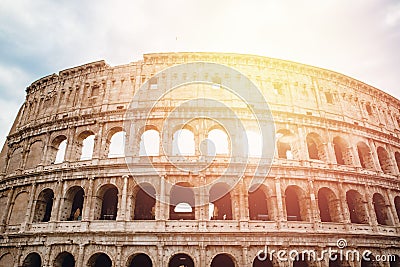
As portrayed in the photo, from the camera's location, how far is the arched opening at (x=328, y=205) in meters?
17.2

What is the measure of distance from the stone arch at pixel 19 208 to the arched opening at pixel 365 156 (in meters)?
25.2

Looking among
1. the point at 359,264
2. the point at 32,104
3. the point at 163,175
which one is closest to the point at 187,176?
the point at 163,175

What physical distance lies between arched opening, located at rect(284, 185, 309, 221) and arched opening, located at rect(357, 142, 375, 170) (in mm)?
6546

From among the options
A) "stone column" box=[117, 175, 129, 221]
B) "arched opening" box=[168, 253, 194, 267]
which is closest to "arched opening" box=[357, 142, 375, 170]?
"arched opening" box=[168, 253, 194, 267]

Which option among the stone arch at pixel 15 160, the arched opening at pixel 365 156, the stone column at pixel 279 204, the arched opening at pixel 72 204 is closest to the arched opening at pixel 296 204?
the stone column at pixel 279 204

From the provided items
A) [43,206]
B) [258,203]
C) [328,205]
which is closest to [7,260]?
[43,206]

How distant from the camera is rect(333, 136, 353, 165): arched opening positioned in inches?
767

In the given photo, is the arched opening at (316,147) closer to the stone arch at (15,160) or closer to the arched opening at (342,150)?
the arched opening at (342,150)

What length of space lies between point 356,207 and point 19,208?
23736 mm

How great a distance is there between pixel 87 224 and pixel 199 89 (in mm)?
11508

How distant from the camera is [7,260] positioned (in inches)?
664

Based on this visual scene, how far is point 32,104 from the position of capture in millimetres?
22703

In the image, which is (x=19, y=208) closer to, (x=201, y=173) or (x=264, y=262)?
(x=201, y=173)

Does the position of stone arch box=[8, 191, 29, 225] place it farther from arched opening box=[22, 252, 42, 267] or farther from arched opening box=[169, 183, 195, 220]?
arched opening box=[169, 183, 195, 220]
